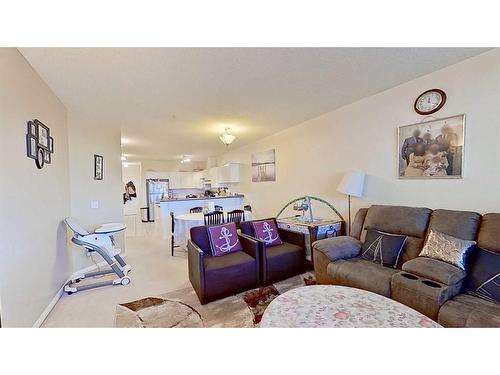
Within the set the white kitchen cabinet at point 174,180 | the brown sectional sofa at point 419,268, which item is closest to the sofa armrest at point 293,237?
the brown sectional sofa at point 419,268

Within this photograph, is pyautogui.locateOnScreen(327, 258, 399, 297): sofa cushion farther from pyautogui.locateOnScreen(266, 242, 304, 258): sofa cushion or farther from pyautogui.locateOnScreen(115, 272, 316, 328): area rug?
pyautogui.locateOnScreen(115, 272, 316, 328): area rug

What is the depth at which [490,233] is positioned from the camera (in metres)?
1.71

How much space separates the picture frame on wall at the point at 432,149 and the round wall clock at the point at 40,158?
12.9 feet

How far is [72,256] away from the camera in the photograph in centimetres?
310

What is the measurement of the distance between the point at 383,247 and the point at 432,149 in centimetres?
119

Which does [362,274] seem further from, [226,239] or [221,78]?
[221,78]

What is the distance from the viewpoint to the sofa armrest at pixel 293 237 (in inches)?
118

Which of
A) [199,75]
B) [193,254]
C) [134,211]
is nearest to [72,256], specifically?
[193,254]

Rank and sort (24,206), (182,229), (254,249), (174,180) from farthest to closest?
(174,180)
(182,229)
(254,249)
(24,206)

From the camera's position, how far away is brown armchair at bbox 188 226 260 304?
226cm

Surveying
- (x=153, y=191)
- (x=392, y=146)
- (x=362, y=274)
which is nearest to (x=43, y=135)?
(x=362, y=274)
